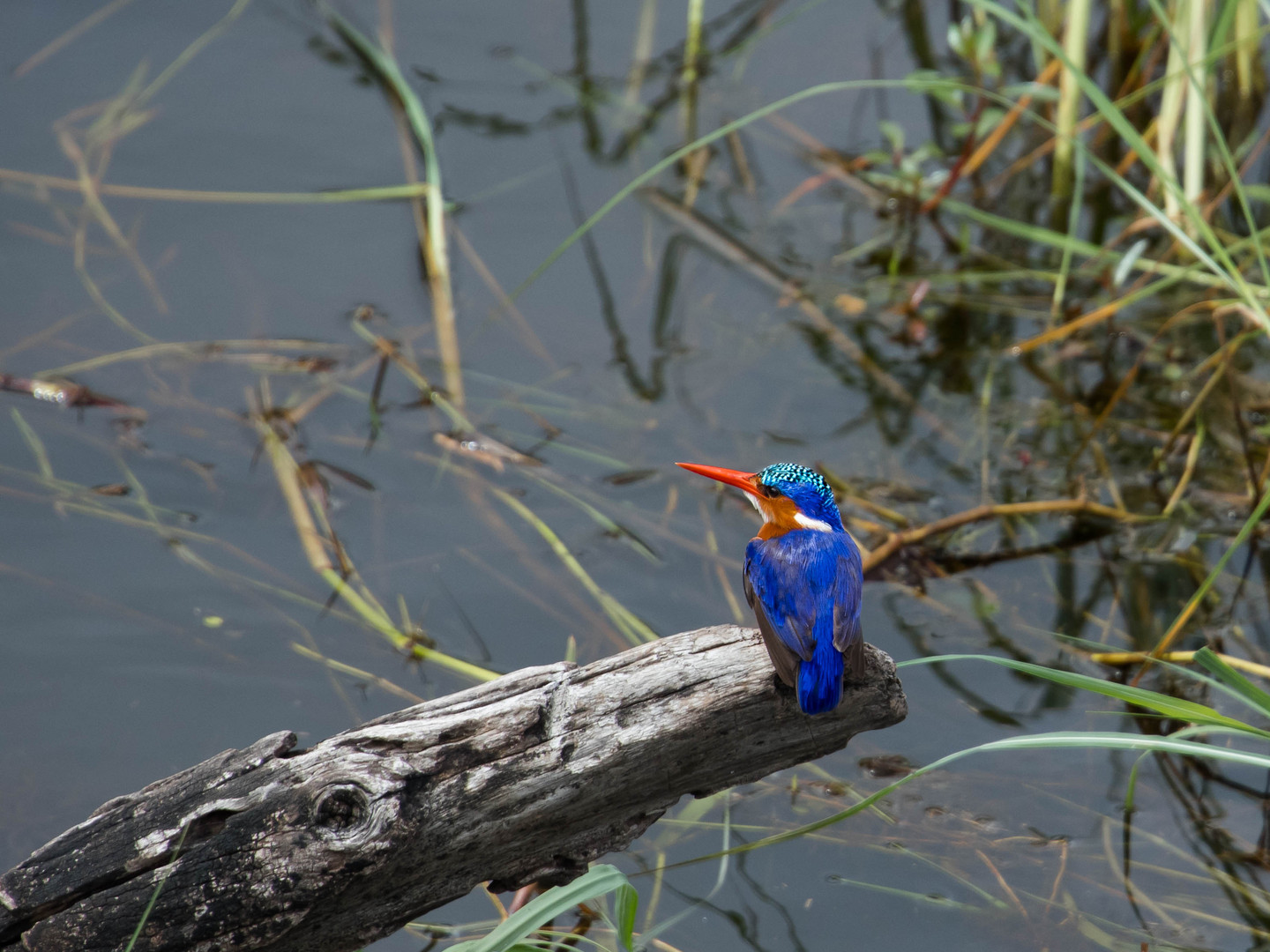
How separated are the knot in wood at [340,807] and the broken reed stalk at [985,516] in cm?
218

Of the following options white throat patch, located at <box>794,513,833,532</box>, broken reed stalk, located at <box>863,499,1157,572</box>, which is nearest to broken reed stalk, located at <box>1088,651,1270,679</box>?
broken reed stalk, located at <box>863,499,1157,572</box>

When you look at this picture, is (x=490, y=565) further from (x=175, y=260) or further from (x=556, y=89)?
(x=556, y=89)

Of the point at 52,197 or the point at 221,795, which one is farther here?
the point at 52,197

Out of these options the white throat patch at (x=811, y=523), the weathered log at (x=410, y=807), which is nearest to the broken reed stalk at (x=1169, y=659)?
the white throat patch at (x=811, y=523)

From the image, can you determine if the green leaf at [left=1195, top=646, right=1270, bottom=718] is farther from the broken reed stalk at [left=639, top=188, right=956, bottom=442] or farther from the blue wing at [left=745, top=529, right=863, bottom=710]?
the broken reed stalk at [left=639, top=188, right=956, bottom=442]

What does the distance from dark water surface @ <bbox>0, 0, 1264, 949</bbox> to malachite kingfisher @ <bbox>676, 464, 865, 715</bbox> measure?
Answer: 0.93m

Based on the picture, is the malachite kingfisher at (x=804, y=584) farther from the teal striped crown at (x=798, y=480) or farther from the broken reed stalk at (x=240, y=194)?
the broken reed stalk at (x=240, y=194)

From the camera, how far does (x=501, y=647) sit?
3340mm

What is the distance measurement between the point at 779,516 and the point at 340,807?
1.26m

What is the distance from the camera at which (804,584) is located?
2.18 meters

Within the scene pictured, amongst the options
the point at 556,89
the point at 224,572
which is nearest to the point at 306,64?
the point at 556,89

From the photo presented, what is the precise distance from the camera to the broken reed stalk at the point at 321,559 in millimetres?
3273

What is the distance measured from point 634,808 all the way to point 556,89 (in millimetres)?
4203

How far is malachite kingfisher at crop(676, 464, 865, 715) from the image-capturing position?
1.96m
